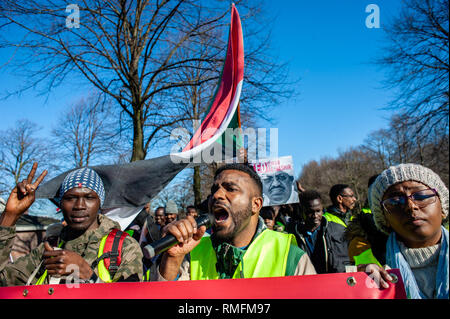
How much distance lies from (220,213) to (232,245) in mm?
240

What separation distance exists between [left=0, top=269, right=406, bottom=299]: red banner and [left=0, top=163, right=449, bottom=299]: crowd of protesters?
6cm

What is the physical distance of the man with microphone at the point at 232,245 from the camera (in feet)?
6.20

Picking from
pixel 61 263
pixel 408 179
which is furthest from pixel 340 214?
pixel 61 263

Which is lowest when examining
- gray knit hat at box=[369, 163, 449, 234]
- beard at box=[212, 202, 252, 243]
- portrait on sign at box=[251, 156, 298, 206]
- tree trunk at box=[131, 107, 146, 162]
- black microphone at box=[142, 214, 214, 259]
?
black microphone at box=[142, 214, 214, 259]

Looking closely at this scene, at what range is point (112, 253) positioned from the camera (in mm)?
2330

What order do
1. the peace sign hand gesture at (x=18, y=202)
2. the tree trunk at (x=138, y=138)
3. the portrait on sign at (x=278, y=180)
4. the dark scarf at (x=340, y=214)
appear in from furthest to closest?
the tree trunk at (x=138, y=138), the portrait on sign at (x=278, y=180), the dark scarf at (x=340, y=214), the peace sign hand gesture at (x=18, y=202)

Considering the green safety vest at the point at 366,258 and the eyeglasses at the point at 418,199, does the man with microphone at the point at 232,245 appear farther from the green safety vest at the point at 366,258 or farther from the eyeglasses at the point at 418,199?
the eyeglasses at the point at 418,199

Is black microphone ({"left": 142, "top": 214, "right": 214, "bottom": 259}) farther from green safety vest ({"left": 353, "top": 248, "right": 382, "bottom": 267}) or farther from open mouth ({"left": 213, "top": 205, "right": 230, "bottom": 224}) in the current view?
green safety vest ({"left": 353, "top": 248, "right": 382, "bottom": 267})

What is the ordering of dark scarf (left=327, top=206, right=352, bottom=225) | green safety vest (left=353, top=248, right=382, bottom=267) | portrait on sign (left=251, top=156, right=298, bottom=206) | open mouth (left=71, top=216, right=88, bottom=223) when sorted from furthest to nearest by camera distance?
portrait on sign (left=251, top=156, right=298, bottom=206) < dark scarf (left=327, top=206, right=352, bottom=225) < open mouth (left=71, top=216, right=88, bottom=223) < green safety vest (left=353, top=248, right=382, bottom=267)

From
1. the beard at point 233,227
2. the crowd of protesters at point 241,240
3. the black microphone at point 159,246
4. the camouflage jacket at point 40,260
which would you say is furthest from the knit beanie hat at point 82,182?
the black microphone at point 159,246

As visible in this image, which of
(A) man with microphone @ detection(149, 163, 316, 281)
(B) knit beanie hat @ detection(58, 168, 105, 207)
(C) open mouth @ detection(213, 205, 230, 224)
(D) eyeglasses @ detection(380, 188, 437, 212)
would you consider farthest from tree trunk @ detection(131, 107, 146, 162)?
(D) eyeglasses @ detection(380, 188, 437, 212)

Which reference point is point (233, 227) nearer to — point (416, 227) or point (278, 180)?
point (416, 227)

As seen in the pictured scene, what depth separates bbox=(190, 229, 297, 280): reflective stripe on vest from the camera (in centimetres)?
194
